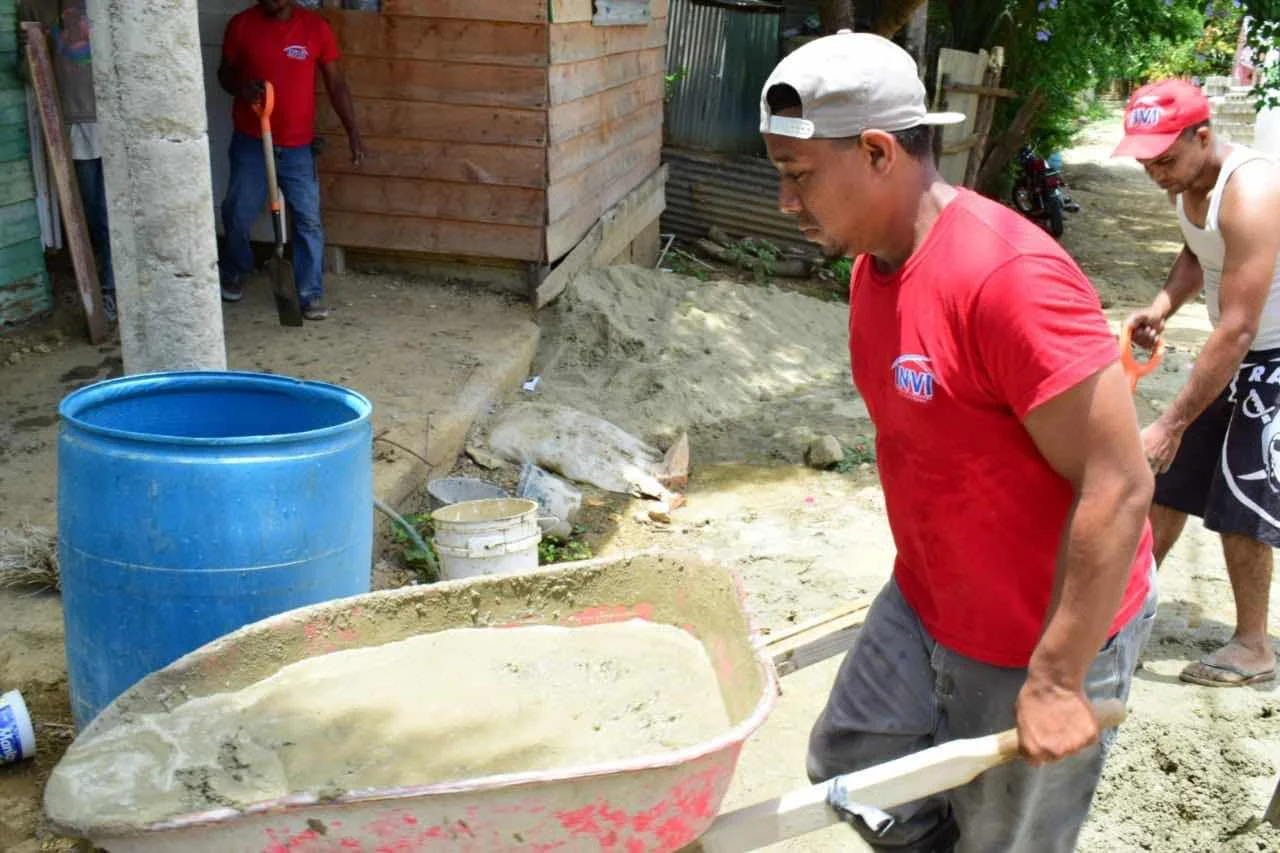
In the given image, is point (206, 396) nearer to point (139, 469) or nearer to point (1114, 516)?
→ point (139, 469)

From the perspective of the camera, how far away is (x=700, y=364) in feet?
26.2

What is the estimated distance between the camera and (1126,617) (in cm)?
228

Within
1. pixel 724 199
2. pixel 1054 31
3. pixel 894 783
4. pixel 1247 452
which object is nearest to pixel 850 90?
pixel 894 783

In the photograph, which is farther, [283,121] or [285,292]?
[283,121]

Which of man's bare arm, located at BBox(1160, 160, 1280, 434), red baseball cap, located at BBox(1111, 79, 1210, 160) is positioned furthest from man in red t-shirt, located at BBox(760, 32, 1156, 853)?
red baseball cap, located at BBox(1111, 79, 1210, 160)

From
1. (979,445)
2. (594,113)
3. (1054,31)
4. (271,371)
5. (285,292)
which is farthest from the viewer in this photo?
(1054,31)

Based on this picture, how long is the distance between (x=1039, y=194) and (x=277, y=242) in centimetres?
1048

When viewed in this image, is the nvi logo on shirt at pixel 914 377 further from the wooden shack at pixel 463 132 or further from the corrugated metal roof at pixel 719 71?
the corrugated metal roof at pixel 719 71

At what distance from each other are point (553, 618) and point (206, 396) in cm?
112

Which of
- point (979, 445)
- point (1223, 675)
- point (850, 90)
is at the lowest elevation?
point (1223, 675)

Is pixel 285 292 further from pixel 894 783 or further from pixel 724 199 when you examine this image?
pixel 724 199

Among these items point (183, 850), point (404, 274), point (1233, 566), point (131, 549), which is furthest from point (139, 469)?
point (404, 274)

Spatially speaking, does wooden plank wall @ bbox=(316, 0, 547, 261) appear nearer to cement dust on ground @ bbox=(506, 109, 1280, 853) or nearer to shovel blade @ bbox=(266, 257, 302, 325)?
→ cement dust on ground @ bbox=(506, 109, 1280, 853)

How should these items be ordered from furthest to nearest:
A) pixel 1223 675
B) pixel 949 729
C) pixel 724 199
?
pixel 724 199 < pixel 1223 675 < pixel 949 729
